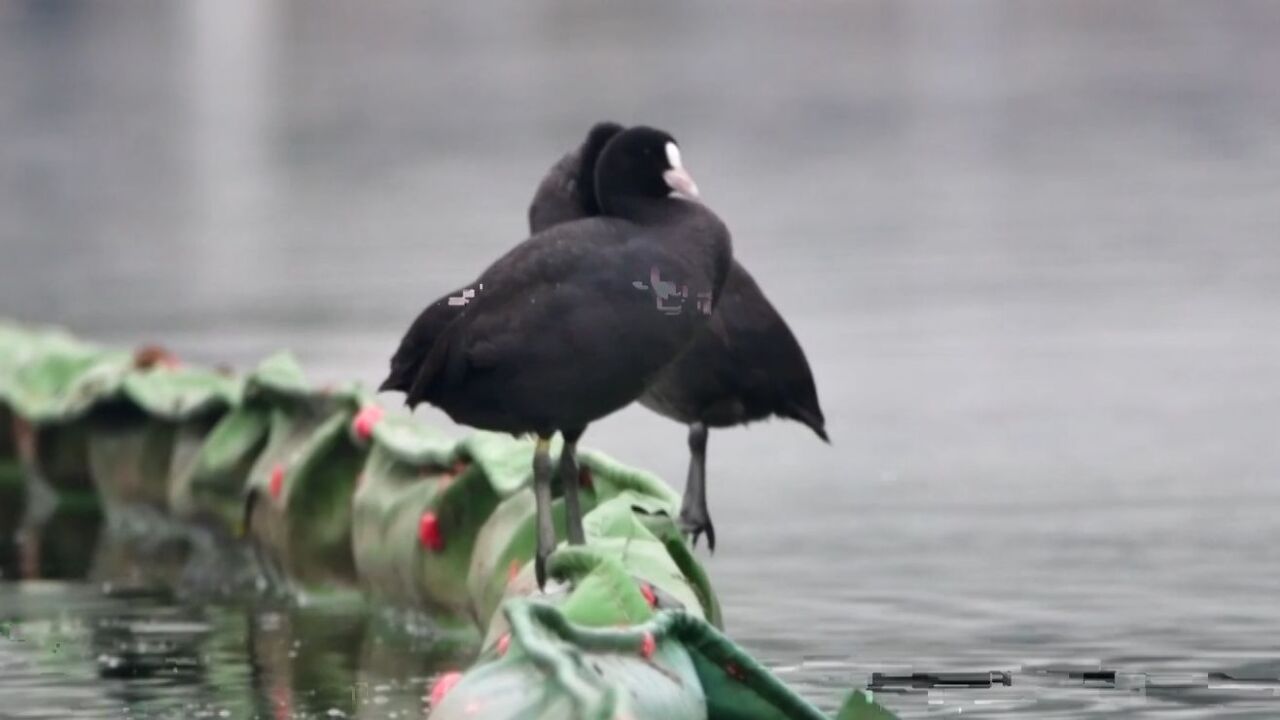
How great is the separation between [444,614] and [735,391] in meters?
1.23

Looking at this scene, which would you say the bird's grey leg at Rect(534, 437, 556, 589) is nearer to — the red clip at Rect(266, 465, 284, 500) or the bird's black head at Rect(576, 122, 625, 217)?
the bird's black head at Rect(576, 122, 625, 217)

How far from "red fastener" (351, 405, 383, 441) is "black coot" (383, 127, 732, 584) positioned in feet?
7.74

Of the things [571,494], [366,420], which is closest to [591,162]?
[571,494]

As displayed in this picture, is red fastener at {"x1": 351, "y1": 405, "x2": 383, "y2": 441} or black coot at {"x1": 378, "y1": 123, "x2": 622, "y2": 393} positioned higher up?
black coot at {"x1": 378, "y1": 123, "x2": 622, "y2": 393}

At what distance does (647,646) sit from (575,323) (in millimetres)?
1394

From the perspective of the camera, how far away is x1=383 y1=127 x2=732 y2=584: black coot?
28.4ft

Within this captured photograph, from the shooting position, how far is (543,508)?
29.5 ft

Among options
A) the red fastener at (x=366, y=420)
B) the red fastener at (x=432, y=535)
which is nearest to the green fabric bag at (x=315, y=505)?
the red fastener at (x=366, y=420)

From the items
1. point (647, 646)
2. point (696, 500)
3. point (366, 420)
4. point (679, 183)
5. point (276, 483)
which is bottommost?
point (647, 646)

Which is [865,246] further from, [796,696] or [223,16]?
[223,16]

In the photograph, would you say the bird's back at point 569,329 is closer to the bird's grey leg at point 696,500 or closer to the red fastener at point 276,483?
the bird's grey leg at point 696,500

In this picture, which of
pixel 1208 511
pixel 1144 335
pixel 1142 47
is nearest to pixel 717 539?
pixel 1208 511

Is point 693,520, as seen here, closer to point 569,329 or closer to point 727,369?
point 727,369

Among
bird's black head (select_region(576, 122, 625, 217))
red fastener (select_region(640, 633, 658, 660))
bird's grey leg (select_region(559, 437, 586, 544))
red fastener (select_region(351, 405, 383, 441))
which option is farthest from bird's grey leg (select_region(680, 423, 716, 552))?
red fastener (select_region(640, 633, 658, 660))
